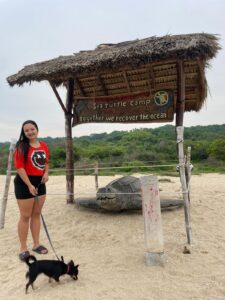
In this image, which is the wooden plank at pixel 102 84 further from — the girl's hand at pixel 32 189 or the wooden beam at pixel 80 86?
the girl's hand at pixel 32 189

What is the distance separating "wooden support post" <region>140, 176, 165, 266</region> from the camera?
366cm

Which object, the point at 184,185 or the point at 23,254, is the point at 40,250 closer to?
the point at 23,254

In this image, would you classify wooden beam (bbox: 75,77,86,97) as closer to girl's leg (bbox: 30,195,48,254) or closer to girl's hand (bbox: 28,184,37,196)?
girl's leg (bbox: 30,195,48,254)

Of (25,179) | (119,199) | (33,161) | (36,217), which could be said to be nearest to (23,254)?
(36,217)

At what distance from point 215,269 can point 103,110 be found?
405 cm

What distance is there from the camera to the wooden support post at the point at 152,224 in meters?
3.66

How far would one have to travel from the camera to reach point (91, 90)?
7.66 metres

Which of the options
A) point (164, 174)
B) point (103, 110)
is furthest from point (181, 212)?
point (164, 174)

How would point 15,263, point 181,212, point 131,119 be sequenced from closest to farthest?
point 15,263
point 181,212
point 131,119

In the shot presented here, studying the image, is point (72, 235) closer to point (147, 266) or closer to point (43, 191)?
point (43, 191)

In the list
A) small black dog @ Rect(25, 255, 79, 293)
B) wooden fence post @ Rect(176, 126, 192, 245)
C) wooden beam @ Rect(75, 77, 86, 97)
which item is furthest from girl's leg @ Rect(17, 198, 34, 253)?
wooden beam @ Rect(75, 77, 86, 97)

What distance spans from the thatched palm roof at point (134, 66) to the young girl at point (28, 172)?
2.04 meters

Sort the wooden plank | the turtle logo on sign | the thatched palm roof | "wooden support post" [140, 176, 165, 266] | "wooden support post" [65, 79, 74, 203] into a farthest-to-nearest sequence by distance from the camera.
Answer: the wooden plank, "wooden support post" [65, 79, 74, 203], the turtle logo on sign, the thatched palm roof, "wooden support post" [140, 176, 165, 266]

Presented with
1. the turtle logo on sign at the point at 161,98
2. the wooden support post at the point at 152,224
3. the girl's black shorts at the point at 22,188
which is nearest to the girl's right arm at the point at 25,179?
the girl's black shorts at the point at 22,188
